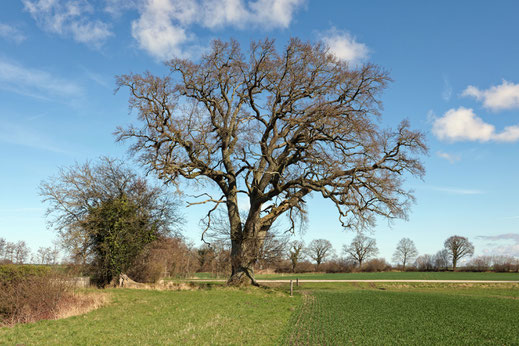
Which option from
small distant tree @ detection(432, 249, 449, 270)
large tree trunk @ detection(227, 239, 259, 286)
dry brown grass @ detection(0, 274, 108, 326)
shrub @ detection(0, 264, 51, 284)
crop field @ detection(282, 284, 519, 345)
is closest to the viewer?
crop field @ detection(282, 284, 519, 345)

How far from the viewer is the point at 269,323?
529 inches

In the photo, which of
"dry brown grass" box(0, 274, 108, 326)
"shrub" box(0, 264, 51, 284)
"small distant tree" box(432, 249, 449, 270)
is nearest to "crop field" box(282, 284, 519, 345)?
"dry brown grass" box(0, 274, 108, 326)

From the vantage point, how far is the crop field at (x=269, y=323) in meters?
11.0

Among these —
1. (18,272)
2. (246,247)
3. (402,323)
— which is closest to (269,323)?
(402,323)

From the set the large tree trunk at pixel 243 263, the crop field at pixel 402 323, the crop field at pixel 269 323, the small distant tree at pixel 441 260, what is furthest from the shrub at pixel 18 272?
the small distant tree at pixel 441 260

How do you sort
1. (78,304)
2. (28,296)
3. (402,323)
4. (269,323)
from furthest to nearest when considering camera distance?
(78,304) → (402,323) → (28,296) → (269,323)

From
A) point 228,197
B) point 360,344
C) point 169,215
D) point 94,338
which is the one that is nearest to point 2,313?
point 94,338

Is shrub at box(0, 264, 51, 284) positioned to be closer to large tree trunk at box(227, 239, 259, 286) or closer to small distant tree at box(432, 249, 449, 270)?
large tree trunk at box(227, 239, 259, 286)

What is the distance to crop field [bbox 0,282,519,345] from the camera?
35.9ft

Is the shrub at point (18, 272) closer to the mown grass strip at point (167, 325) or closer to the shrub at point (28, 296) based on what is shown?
the shrub at point (28, 296)

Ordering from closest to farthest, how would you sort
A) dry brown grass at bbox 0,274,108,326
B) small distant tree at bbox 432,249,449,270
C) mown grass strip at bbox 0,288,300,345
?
mown grass strip at bbox 0,288,300,345 < dry brown grass at bbox 0,274,108,326 < small distant tree at bbox 432,249,449,270

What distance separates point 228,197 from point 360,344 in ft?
55.5

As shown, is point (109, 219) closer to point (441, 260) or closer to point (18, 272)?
point (18, 272)

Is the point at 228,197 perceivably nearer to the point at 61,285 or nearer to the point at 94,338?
the point at 61,285
